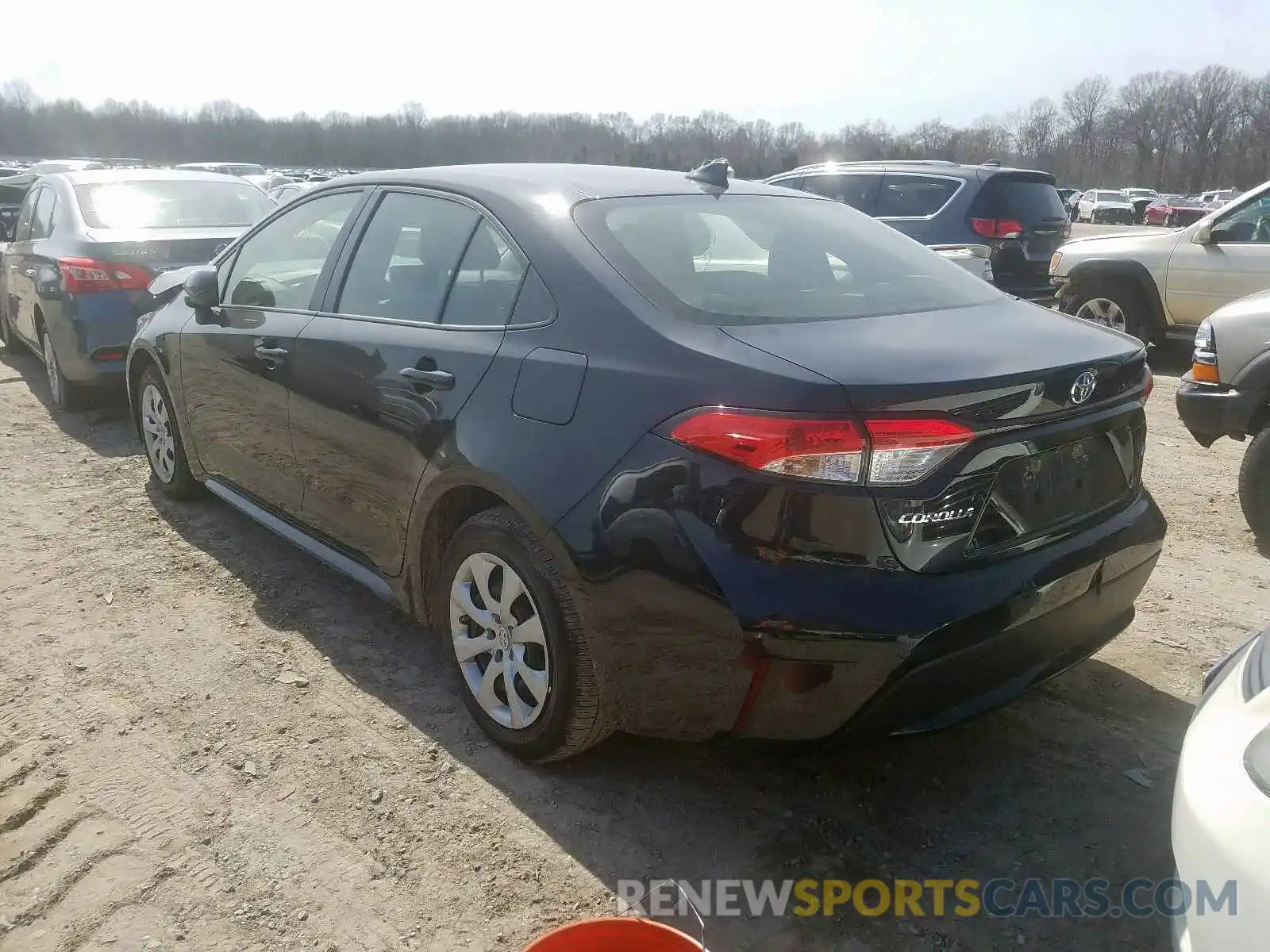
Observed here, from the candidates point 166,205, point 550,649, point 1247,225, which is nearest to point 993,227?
point 1247,225

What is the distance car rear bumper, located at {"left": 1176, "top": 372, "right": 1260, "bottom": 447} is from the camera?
4586 millimetres

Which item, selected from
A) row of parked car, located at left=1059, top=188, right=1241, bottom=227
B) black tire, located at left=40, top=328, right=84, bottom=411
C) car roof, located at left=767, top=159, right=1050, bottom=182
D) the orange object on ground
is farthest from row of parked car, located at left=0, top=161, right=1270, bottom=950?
row of parked car, located at left=1059, top=188, right=1241, bottom=227

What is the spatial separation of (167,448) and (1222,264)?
7509 mm

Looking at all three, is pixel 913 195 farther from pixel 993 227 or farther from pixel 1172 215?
pixel 1172 215

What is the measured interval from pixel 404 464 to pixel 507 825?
3.62 ft

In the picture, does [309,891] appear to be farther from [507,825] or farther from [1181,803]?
[1181,803]

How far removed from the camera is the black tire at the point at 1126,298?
8555 millimetres

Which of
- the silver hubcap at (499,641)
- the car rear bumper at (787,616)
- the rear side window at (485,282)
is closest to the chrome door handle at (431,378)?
the rear side window at (485,282)

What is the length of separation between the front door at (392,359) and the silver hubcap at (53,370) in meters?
4.20

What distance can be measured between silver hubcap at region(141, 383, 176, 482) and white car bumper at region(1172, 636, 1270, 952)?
4571mm

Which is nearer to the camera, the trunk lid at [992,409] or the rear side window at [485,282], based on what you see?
the trunk lid at [992,409]

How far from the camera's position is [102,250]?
6.45 metres

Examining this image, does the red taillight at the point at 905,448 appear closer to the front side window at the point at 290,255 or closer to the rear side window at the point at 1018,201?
the front side window at the point at 290,255

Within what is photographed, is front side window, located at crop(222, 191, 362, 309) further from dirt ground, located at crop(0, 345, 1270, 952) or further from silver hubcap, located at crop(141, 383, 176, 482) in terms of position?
dirt ground, located at crop(0, 345, 1270, 952)
